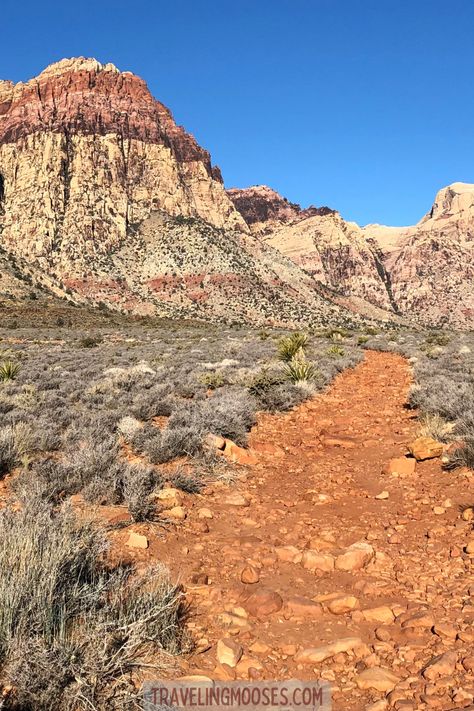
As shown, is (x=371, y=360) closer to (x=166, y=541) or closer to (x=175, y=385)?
(x=175, y=385)

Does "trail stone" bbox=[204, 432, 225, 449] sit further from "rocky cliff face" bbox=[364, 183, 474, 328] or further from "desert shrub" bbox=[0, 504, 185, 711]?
"rocky cliff face" bbox=[364, 183, 474, 328]

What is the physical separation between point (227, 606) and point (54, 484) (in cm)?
283

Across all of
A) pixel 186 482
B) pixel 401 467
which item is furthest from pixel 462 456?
pixel 186 482

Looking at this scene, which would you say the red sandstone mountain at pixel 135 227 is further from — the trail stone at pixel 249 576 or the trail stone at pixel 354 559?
the trail stone at pixel 354 559

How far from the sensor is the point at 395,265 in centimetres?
16588

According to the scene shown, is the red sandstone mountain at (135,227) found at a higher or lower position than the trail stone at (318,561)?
higher

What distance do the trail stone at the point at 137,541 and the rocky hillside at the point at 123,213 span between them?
84.9m

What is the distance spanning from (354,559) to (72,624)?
252 centimetres

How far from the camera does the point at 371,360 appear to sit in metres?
21.1

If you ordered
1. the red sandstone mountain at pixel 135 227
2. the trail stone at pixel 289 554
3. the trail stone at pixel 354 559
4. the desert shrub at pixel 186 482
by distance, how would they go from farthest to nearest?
1. the red sandstone mountain at pixel 135 227
2. the desert shrub at pixel 186 482
3. the trail stone at pixel 289 554
4. the trail stone at pixel 354 559

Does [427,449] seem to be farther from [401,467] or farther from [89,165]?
[89,165]

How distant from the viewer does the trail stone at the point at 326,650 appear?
10.3 feet

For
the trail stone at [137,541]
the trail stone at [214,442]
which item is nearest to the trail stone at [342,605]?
the trail stone at [137,541]

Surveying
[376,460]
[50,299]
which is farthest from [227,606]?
[50,299]
